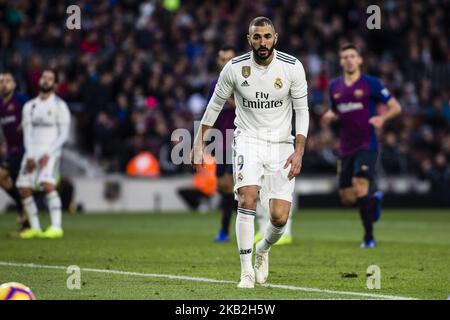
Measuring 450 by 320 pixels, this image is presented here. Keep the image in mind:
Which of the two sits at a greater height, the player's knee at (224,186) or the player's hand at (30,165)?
the player's hand at (30,165)

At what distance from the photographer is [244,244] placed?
8977mm

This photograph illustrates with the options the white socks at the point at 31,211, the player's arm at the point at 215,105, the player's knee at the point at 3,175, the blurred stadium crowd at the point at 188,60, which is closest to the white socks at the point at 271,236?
the player's arm at the point at 215,105

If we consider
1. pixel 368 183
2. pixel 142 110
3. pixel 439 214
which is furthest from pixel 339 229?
pixel 142 110

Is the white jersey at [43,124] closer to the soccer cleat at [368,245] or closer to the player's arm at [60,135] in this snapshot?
the player's arm at [60,135]

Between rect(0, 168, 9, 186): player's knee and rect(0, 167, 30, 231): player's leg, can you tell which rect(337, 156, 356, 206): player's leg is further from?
rect(0, 168, 9, 186): player's knee

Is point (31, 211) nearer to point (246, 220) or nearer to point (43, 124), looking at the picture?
point (43, 124)

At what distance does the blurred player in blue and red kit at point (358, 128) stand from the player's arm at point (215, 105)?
506 cm

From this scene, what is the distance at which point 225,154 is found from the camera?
1465 centimetres

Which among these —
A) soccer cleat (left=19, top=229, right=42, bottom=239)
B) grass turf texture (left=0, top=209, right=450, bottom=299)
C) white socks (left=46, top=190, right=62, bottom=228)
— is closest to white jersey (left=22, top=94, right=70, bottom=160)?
white socks (left=46, top=190, right=62, bottom=228)

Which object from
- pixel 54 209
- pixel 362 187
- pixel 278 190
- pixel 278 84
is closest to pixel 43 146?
pixel 54 209

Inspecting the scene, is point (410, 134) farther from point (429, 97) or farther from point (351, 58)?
point (351, 58)

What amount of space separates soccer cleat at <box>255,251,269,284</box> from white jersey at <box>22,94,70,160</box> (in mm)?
7082

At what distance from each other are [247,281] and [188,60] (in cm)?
1913

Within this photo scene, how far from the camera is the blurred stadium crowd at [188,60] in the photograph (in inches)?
974
